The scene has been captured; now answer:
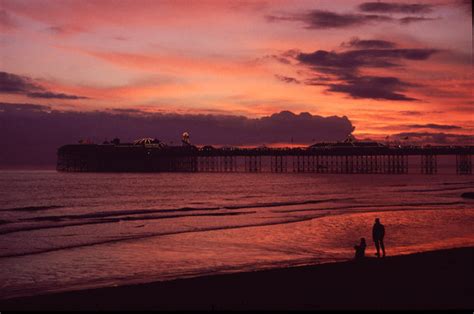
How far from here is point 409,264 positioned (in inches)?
524

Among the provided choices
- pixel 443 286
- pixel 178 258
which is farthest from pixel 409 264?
pixel 178 258

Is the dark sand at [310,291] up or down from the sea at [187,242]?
up

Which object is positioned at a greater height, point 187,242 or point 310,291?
point 310,291

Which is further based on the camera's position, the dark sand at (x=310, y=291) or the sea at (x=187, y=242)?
the sea at (x=187, y=242)

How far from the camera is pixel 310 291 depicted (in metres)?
10.8

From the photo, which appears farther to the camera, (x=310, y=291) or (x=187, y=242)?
(x=187, y=242)

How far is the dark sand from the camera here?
9164 millimetres

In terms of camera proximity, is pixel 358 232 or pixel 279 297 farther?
pixel 358 232

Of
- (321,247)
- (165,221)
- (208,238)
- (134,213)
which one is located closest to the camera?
(321,247)

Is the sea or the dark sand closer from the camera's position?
the dark sand

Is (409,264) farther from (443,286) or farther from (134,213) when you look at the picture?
(134,213)

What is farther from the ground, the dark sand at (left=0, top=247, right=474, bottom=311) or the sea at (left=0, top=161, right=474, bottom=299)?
the dark sand at (left=0, top=247, right=474, bottom=311)

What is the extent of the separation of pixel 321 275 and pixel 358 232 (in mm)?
11737

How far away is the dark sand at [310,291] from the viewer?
9.16 metres
